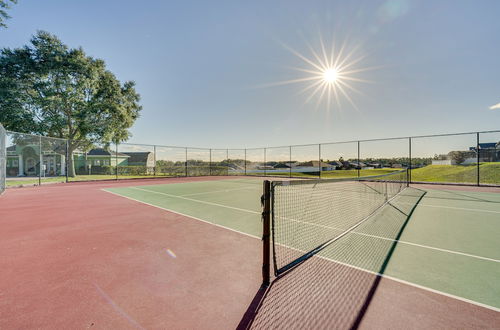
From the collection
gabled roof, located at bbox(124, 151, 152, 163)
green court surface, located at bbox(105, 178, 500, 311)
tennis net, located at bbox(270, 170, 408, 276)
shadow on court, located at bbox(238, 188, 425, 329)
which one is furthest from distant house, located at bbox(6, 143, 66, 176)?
gabled roof, located at bbox(124, 151, 152, 163)

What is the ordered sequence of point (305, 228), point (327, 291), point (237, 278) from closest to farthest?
point (327, 291) < point (237, 278) < point (305, 228)

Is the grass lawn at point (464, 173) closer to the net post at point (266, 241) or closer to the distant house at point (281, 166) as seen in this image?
the distant house at point (281, 166)

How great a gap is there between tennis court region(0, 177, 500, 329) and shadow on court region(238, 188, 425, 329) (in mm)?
12

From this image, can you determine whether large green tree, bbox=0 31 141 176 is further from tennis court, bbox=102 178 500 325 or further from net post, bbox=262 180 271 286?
net post, bbox=262 180 271 286

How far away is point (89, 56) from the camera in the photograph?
21.1m

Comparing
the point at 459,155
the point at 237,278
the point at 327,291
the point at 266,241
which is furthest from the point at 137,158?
the point at 459,155

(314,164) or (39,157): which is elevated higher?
(39,157)

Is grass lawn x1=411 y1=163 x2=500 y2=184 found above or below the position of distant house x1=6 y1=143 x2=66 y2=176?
below

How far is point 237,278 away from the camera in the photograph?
2422mm

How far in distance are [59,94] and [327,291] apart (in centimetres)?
2644

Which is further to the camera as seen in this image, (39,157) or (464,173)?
(464,173)

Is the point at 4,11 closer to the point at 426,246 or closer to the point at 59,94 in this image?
the point at 59,94

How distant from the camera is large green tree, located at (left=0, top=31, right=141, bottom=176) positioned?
57.2 feet

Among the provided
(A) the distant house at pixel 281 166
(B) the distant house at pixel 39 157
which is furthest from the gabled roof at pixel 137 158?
(A) the distant house at pixel 281 166
